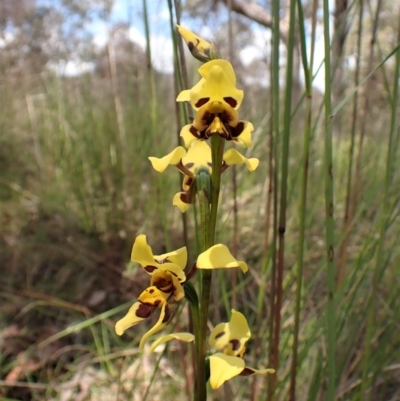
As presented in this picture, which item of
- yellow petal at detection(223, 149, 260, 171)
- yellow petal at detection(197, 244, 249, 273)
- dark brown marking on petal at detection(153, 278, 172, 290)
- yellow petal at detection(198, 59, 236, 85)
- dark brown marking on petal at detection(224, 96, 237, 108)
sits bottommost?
dark brown marking on petal at detection(153, 278, 172, 290)

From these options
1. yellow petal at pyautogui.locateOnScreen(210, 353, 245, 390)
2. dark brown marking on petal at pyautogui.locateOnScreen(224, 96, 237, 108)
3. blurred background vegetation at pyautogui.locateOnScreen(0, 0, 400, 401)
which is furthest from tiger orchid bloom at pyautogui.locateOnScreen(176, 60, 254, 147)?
blurred background vegetation at pyautogui.locateOnScreen(0, 0, 400, 401)

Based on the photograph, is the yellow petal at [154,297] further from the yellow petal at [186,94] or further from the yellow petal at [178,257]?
the yellow petal at [186,94]

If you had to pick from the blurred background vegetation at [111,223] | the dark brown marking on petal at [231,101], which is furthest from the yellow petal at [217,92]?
the blurred background vegetation at [111,223]

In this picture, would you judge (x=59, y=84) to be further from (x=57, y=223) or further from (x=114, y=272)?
(x=114, y=272)

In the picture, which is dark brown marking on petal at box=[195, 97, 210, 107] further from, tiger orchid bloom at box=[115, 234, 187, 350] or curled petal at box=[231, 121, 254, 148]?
tiger orchid bloom at box=[115, 234, 187, 350]

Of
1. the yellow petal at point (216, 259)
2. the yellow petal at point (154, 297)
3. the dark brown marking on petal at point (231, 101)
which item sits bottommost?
the yellow petal at point (154, 297)

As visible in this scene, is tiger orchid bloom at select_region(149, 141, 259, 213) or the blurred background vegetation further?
the blurred background vegetation

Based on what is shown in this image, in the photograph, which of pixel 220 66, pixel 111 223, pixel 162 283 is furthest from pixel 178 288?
pixel 111 223

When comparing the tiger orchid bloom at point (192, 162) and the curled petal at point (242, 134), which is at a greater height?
the curled petal at point (242, 134)
